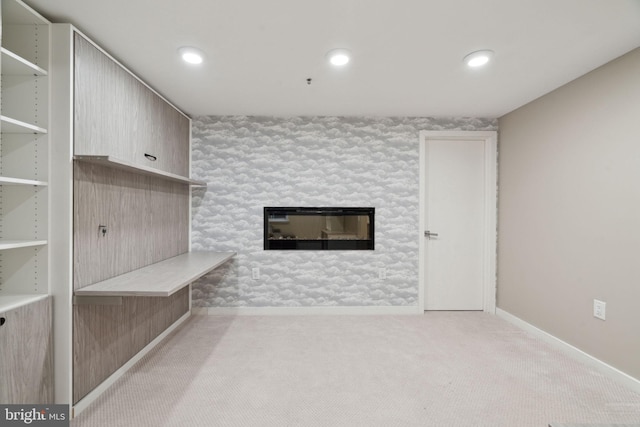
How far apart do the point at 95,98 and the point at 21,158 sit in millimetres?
535

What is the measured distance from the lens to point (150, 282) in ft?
5.83

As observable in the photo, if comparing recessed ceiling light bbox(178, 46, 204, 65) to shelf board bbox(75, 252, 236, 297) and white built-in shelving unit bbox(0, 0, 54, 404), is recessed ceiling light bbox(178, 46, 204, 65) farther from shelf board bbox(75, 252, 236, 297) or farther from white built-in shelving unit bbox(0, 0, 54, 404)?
shelf board bbox(75, 252, 236, 297)

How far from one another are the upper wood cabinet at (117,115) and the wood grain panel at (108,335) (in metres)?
1.04

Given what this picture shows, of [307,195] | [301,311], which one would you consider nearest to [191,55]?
[307,195]

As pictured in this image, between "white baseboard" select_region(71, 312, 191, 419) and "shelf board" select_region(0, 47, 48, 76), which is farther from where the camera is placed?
"white baseboard" select_region(71, 312, 191, 419)

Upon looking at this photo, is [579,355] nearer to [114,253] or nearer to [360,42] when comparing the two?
[360,42]

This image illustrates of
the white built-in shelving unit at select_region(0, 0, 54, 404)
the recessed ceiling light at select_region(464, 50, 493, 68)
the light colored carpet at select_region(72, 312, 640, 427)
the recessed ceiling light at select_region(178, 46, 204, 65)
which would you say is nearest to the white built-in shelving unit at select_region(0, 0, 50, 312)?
the white built-in shelving unit at select_region(0, 0, 54, 404)

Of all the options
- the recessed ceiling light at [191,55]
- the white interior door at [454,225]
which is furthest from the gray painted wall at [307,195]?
the recessed ceiling light at [191,55]

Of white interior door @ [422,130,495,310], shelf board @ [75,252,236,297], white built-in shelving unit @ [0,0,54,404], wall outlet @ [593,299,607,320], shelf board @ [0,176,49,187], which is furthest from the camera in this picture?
white interior door @ [422,130,495,310]

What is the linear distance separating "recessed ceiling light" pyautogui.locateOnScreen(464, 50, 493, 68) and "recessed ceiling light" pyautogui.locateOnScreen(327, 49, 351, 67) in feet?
2.78

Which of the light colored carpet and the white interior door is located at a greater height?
the white interior door

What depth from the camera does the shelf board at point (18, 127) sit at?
4.38ft

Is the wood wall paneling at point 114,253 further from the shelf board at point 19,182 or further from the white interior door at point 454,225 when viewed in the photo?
the white interior door at point 454,225

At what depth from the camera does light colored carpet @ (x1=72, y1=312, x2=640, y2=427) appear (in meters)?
1.62
